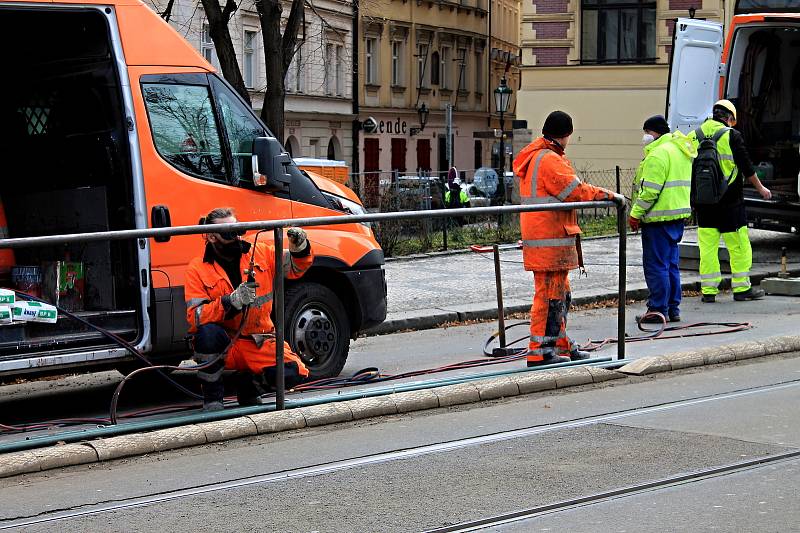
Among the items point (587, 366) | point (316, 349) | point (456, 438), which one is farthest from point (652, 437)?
point (316, 349)

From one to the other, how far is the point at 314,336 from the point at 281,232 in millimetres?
1590

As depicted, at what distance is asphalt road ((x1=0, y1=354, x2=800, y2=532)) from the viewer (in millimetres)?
6180

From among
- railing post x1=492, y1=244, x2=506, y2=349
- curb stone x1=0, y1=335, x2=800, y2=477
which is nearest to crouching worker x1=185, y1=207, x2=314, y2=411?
curb stone x1=0, y1=335, x2=800, y2=477

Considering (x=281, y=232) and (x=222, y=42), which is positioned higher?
(x=222, y=42)

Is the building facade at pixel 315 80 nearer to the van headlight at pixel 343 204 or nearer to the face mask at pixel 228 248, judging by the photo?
the van headlight at pixel 343 204

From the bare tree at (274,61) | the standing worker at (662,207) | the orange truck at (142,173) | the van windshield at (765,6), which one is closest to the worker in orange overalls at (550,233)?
the orange truck at (142,173)

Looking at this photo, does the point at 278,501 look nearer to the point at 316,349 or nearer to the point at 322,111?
the point at 316,349

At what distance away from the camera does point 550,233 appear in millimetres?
9906

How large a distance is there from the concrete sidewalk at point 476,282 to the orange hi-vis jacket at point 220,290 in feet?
7.89

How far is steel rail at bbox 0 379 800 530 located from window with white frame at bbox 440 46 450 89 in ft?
179

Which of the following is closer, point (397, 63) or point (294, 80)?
point (294, 80)

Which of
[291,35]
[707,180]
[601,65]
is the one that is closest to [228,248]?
[707,180]

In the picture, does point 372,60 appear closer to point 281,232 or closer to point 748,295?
point 748,295

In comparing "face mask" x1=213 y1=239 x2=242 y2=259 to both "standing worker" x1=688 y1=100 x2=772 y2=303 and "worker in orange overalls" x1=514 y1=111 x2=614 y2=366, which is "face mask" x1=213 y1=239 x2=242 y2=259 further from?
"standing worker" x1=688 y1=100 x2=772 y2=303
